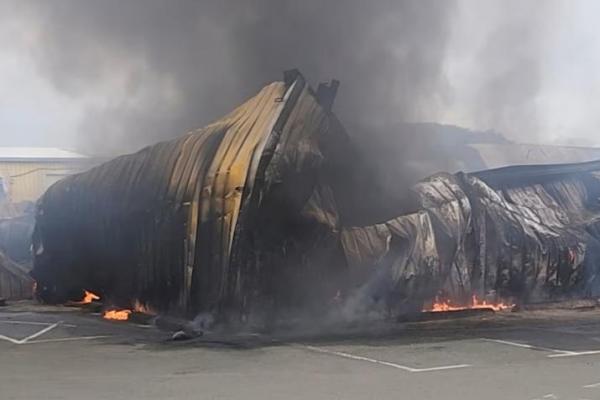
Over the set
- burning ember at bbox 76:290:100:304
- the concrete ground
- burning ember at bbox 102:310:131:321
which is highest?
burning ember at bbox 76:290:100:304

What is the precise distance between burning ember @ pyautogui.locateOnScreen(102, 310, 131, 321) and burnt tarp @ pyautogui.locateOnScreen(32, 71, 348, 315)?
0.64 feet

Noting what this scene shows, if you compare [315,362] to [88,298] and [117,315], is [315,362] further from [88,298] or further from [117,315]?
[88,298]

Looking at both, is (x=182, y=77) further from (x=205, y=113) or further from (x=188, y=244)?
(x=188, y=244)

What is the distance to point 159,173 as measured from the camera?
12.4m

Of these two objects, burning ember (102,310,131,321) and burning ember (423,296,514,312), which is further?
burning ember (423,296,514,312)

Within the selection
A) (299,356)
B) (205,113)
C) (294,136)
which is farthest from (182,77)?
(299,356)

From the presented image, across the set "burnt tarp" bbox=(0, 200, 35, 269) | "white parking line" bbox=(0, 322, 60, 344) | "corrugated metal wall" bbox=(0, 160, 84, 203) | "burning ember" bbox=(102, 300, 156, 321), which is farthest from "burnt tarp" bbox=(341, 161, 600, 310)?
"corrugated metal wall" bbox=(0, 160, 84, 203)

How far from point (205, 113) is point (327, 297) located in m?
7.73

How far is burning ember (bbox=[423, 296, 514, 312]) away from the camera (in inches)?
513

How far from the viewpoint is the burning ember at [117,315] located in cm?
1286

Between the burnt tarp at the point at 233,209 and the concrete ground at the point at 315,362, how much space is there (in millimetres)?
792

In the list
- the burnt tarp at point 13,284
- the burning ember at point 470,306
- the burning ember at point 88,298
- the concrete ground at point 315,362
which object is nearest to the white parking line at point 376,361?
the concrete ground at point 315,362

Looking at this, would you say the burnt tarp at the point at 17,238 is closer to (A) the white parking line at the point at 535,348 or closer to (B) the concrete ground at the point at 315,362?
(B) the concrete ground at the point at 315,362

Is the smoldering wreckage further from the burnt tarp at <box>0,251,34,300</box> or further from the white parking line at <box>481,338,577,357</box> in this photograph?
the white parking line at <box>481,338,577,357</box>
